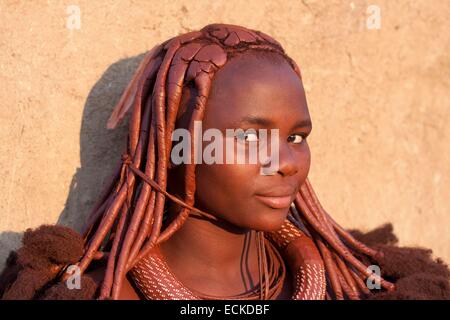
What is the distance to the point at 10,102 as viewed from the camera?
9.34ft

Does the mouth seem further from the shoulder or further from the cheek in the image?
the shoulder

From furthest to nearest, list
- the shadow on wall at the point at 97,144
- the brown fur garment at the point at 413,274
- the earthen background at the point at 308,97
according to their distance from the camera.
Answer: the shadow on wall at the point at 97,144, the earthen background at the point at 308,97, the brown fur garment at the point at 413,274

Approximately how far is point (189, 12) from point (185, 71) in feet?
2.57

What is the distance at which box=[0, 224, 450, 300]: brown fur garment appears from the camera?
2371 millimetres

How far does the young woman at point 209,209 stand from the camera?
7.97 ft

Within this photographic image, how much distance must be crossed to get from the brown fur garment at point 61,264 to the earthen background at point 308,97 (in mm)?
410

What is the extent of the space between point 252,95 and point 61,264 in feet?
3.15

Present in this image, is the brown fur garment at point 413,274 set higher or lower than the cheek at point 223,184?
lower

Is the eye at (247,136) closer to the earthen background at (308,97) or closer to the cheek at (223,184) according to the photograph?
the cheek at (223,184)

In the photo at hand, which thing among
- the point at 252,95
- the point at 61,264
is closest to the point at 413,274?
the point at 252,95

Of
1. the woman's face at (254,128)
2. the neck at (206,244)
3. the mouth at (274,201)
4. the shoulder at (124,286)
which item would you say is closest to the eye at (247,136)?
the woman's face at (254,128)

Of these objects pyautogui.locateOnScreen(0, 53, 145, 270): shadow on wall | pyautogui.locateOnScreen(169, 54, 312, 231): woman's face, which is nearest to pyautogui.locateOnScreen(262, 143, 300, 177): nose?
pyautogui.locateOnScreen(169, 54, 312, 231): woman's face

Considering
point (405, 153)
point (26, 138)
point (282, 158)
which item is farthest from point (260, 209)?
point (405, 153)

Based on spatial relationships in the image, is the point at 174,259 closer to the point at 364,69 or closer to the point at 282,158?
the point at 282,158
